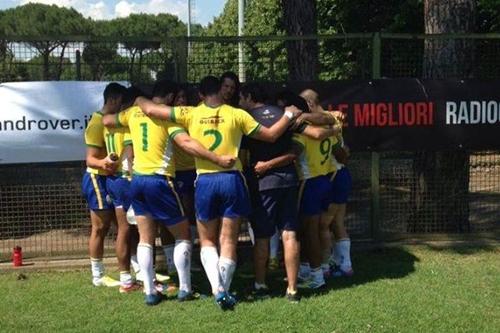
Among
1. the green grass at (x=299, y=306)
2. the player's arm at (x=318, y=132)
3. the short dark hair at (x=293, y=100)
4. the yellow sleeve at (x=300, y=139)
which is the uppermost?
the short dark hair at (x=293, y=100)

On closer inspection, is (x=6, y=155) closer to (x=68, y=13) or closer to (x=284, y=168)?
(x=284, y=168)

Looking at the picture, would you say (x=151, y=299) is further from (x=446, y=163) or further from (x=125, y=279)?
(x=446, y=163)

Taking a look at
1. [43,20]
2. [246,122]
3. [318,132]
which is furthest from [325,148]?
[43,20]

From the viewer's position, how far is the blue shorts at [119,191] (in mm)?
6293

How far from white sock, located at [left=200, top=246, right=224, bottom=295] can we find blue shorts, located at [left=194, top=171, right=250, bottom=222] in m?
0.28

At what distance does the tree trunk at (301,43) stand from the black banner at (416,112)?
6.89ft

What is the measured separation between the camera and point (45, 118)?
23.5 feet

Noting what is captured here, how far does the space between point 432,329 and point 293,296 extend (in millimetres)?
1271

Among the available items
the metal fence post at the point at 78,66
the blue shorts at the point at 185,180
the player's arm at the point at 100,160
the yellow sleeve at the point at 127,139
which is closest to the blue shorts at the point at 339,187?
Answer: the blue shorts at the point at 185,180

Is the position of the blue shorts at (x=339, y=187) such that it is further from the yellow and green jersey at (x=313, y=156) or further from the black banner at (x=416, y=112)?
the black banner at (x=416, y=112)

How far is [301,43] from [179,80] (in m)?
2.88

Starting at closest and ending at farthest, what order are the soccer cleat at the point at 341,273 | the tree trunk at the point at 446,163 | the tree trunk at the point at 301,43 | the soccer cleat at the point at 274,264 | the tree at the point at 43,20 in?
the soccer cleat at the point at 341,273 < the soccer cleat at the point at 274,264 < the tree trunk at the point at 446,163 < the tree trunk at the point at 301,43 < the tree at the point at 43,20

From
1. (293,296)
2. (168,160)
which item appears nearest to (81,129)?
(168,160)

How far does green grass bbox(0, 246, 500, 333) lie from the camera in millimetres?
5395
